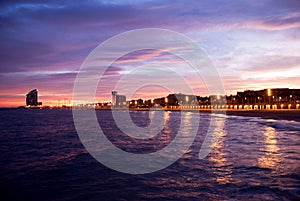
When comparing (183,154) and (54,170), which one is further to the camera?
(183,154)

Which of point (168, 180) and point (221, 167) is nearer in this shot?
point (168, 180)

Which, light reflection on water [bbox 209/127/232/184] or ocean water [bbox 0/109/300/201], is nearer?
ocean water [bbox 0/109/300/201]

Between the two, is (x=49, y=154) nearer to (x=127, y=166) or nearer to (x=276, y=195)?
(x=127, y=166)

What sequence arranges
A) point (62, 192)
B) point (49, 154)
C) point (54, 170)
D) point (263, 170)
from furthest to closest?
point (49, 154) → point (54, 170) → point (263, 170) → point (62, 192)

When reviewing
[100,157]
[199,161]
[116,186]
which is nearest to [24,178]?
[116,186]

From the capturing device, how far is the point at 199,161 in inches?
711

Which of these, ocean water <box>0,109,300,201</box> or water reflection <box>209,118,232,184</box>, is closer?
ocean water <box>0,109,300,201</box>

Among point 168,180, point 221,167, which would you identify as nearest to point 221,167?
point 221,167

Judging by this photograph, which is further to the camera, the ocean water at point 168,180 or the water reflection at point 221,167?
the water reflection at point 221,167

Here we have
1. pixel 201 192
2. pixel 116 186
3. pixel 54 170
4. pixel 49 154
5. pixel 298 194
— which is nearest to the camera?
pixel 298 194

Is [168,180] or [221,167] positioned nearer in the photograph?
[168,180]

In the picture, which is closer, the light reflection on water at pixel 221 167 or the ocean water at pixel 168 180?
the ocean water at pixel 168 180

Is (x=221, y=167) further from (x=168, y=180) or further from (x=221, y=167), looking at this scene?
(x=168, y=180)

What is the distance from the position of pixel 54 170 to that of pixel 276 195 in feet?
40.3
